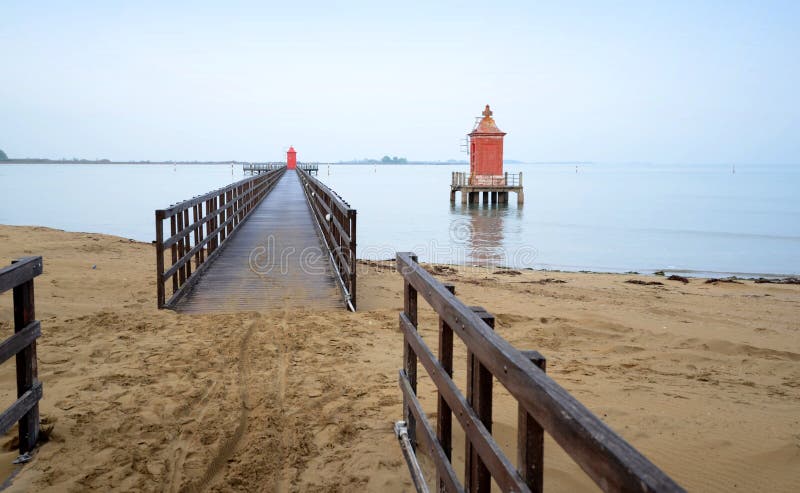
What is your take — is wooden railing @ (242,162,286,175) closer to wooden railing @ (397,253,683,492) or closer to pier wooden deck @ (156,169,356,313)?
pier wooden deck @ (156,169,356,313)

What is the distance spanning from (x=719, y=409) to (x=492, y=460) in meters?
3.27

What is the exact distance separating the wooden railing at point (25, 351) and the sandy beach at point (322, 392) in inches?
6.2

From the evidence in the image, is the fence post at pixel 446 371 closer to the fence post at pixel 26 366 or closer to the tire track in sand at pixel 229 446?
the tire track in sand at pixel 229 446

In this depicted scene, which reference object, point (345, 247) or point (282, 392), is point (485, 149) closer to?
point (345, 247)

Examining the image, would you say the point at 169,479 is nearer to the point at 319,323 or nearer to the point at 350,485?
the point at 350,485

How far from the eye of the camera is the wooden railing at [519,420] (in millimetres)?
1335

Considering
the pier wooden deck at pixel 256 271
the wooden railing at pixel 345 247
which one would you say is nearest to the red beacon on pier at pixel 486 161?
the pier wooden deck at pixel 256 271

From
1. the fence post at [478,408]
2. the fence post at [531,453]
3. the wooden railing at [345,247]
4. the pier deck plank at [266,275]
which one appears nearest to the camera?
the fence post at [531,453]

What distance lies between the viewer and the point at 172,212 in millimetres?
7352

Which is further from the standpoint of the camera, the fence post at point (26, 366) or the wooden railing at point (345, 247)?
the wooden railing at point (345, 247)

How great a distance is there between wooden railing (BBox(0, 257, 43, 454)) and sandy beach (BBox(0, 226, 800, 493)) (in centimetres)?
16

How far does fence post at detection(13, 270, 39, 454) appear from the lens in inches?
134

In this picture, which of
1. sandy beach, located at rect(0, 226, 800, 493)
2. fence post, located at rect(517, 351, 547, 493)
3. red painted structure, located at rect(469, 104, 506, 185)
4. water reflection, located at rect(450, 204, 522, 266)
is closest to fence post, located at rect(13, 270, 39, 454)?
sandy beach, located at rect(0, 226, 800, 493)

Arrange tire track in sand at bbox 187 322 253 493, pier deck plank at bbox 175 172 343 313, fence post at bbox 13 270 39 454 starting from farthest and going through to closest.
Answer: pier deck plank at bbox 175 172 343 313 < fence post at bbox 13 270 39 454 < tire track in sand at bbox 187 322 253 493
